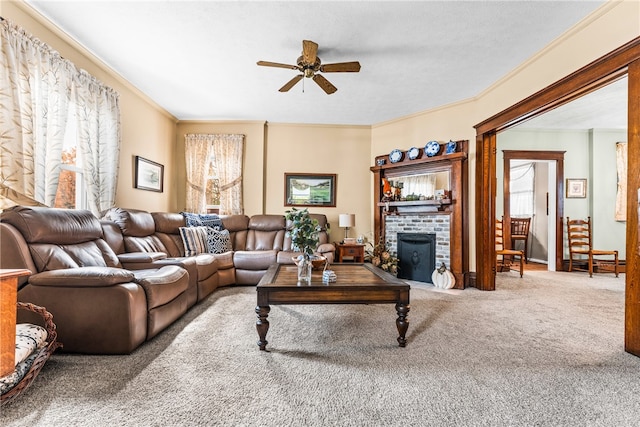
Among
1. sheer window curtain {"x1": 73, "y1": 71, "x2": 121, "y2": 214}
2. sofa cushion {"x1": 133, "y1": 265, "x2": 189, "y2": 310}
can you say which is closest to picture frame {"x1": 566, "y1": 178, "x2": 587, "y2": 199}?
sofa cushion {"x1": 133, "y1": 265, "x2": 189, "y2": 310}

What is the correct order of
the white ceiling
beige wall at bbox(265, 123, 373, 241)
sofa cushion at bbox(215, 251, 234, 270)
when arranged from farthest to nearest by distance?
1. beige wall at bbox(265, 123, 373, 241)
2. sofa cushion at bbox(215, 251, 234, 270)
3. the white ceiling

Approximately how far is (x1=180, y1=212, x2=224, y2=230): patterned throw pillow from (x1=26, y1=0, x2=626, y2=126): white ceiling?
5.69 ft

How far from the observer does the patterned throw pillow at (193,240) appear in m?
3.97

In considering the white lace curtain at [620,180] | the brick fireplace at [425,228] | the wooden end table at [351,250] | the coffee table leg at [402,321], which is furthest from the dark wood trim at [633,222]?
the white lace curtain at [620,180]

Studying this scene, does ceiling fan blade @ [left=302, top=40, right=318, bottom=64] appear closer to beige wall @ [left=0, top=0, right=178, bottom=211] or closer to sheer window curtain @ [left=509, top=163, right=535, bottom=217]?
beige wall @ [left=0, top=0, right=178, bottom=211]

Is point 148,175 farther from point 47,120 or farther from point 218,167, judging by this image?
point 47,120

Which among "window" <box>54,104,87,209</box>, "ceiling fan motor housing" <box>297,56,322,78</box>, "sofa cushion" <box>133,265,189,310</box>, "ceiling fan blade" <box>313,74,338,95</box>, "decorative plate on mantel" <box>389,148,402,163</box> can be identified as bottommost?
"sofa cushion" <box>133,265,189,310</box>

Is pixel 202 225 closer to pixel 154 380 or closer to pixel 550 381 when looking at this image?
pixel 154 380

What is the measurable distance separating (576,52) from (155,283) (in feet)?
13.4

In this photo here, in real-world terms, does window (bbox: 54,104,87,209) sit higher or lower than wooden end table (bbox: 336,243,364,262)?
higher

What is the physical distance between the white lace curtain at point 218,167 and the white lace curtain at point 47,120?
5.53ft

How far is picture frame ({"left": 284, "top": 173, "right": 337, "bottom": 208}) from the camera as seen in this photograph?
5344 millimetres

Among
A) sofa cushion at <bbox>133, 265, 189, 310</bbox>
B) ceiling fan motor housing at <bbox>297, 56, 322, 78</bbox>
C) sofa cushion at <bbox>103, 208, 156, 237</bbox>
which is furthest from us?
sofa cushion at <bbox>103, 208, 156, 237</bbox>

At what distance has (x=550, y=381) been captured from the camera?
65.7 inches
